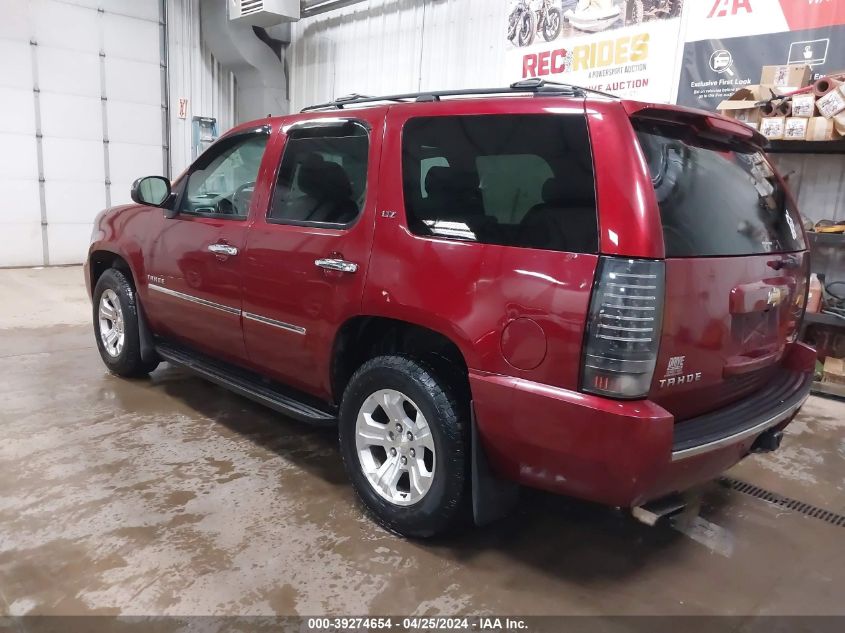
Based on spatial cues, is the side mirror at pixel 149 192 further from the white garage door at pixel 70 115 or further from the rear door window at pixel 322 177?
the white garage door at pixel 70 115

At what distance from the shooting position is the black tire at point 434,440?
228cm

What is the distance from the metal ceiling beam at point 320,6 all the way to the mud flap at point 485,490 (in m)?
8.02

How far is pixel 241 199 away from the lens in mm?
3332

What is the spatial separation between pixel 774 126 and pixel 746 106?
0.26m

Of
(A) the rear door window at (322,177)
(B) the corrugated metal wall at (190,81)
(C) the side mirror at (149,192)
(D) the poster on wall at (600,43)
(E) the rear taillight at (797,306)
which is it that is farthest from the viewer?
(B) the corrugated metal wall at (190,81)

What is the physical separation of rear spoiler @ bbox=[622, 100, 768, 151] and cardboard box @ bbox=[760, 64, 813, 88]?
2552mm

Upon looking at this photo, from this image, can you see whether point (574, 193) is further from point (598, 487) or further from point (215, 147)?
point (215, 147)

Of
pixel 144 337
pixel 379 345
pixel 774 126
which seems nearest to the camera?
pixel 379 345

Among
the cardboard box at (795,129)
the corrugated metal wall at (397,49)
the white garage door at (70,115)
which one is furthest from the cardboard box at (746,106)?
the white garage door at (70,115)

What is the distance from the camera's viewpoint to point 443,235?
2305mm

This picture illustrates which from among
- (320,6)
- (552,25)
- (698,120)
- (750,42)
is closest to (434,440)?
(698,120)

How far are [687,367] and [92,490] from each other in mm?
2572

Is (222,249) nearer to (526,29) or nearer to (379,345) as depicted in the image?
(379,345)

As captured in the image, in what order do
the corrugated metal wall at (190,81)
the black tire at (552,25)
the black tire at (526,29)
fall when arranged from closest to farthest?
the black tire at (552,25), the black tire at (526,29), the corrugated metal wall at (190,81)
